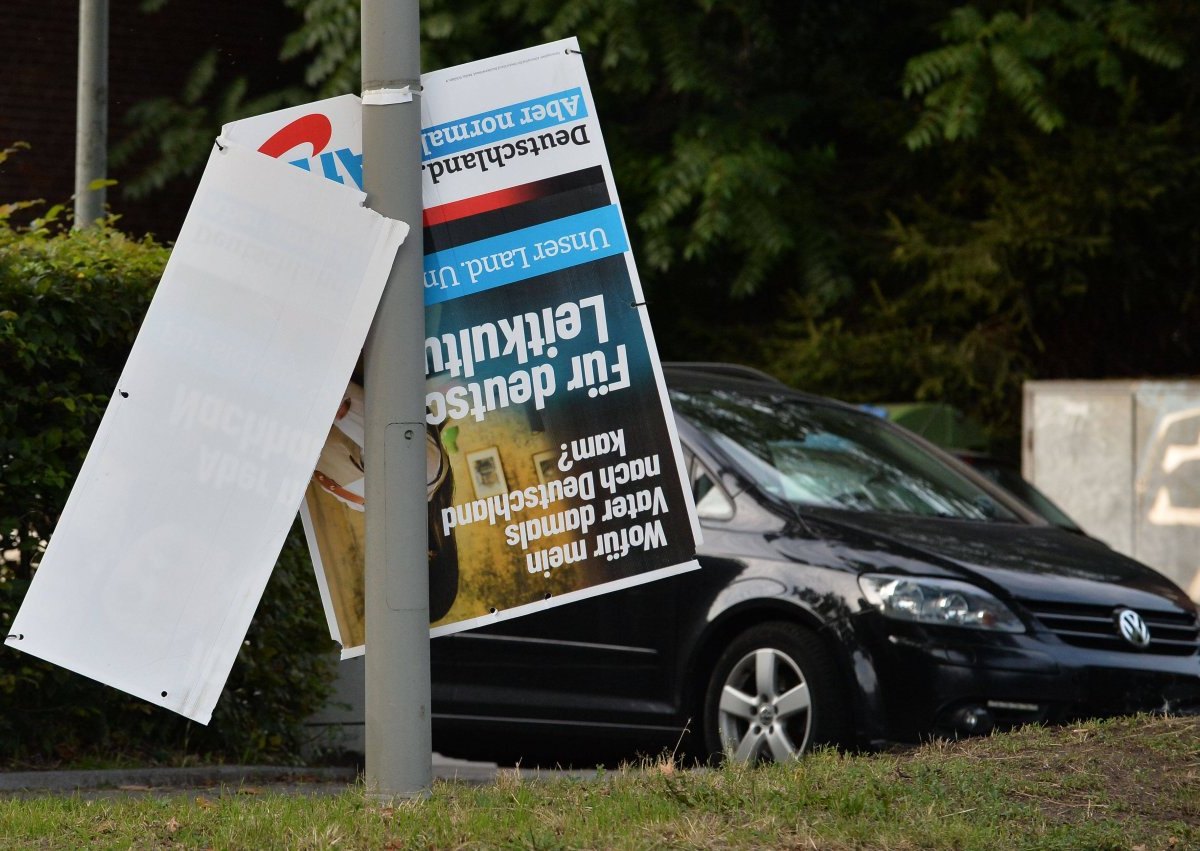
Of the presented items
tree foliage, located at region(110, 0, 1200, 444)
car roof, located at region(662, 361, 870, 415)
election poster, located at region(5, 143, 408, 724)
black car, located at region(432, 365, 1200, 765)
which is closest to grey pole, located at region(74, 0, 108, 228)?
car roof, located at region(662, 361, 870, 415)

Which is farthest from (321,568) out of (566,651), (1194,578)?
(1194,578)

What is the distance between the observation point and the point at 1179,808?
4.83m

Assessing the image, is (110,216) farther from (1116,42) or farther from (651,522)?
(1116,42)

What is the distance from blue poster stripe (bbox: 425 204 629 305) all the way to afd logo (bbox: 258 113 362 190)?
1.22ft

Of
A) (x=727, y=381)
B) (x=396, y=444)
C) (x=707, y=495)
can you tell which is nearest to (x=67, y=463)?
(x=396, y=444)

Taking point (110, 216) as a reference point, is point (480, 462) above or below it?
below

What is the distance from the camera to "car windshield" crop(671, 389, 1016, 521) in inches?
297

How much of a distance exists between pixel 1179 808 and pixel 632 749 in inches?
114

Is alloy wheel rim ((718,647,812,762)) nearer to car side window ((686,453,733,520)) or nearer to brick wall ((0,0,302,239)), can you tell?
car side window ((686,453,733,520))

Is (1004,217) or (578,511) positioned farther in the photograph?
(1004,217)

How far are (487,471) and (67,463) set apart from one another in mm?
2312

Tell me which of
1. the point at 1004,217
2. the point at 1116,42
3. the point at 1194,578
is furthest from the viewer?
the point at 1004,217

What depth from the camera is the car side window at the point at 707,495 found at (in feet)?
24.1

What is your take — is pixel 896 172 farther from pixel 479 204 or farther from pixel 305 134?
pixel 305 134
